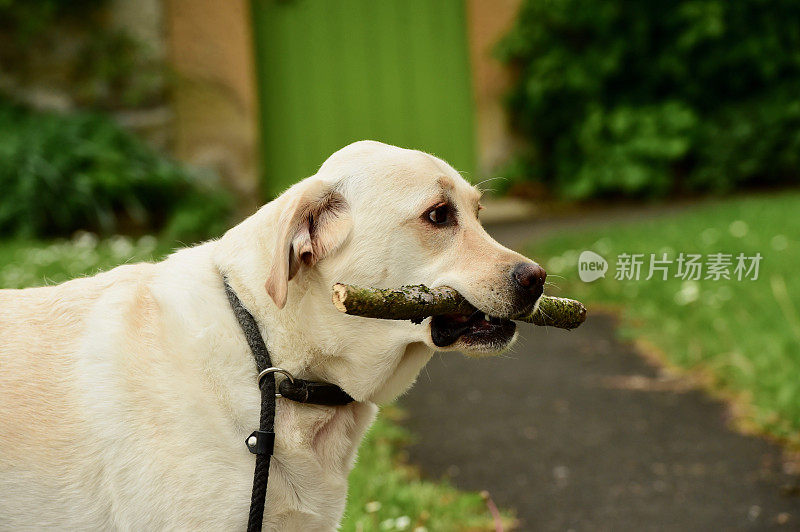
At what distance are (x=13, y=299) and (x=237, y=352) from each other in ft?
2.28

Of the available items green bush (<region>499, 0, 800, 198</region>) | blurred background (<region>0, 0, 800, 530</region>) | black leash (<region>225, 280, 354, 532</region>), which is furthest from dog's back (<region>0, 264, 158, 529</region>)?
green bush (<region>499, 0, 800, 198</region>)

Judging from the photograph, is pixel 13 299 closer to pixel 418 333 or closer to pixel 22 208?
pixel 418 333

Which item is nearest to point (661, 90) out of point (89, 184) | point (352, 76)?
point (352, 76)

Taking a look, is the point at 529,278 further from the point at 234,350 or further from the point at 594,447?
the point at 594,447

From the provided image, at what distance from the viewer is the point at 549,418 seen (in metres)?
4.52

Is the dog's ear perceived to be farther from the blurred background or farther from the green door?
the green door

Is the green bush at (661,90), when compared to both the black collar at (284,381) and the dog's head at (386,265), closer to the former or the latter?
the dog's head at (386,265)

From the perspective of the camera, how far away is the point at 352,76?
980cm

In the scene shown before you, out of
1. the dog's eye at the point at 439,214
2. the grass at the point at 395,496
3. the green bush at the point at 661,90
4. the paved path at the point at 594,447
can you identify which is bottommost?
the paved path at the point at 594,447

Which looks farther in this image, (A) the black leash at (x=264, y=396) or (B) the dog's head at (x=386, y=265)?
→ (B) the dog's head at (x=386, y=265)

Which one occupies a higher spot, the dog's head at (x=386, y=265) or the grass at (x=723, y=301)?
the dog's head at (x=386, y=265)

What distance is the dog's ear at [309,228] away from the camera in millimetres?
2018

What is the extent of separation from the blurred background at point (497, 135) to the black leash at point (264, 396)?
222cm

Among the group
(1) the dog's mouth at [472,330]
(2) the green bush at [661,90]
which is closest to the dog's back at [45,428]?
(1) the dog's mouth at [472,330]
